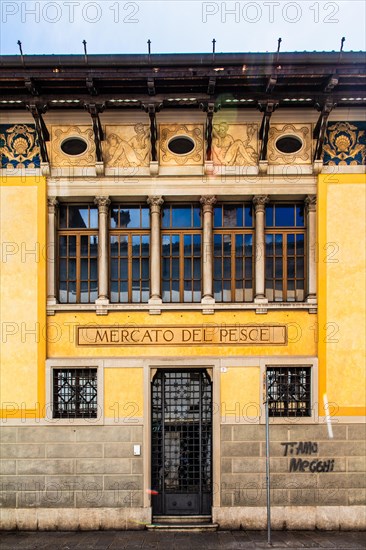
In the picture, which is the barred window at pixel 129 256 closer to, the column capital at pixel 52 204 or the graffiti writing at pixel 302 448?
the column capital at pixel 52 204

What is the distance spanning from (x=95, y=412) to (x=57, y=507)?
2.59 metres

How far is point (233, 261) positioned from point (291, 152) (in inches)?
136

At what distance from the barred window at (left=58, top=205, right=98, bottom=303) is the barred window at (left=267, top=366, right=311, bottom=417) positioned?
550 centimetres

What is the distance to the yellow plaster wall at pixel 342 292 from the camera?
39.7ft

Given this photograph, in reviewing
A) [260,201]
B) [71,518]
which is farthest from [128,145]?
[71,518]

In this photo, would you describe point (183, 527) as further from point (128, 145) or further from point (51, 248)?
point (128, 145)

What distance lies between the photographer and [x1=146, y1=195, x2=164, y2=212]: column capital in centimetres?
1237

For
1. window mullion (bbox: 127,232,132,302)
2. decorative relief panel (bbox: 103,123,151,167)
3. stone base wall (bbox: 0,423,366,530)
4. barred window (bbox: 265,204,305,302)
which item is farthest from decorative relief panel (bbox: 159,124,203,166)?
stone base wall (bbox: 0,423,366,530)

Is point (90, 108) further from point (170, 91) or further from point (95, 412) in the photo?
point (95, 412)

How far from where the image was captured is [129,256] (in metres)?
12.7

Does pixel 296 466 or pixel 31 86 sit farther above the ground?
pixel 31 86

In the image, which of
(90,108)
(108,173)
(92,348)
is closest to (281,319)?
(92,348)

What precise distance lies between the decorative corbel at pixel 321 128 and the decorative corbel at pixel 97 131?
19.1ft

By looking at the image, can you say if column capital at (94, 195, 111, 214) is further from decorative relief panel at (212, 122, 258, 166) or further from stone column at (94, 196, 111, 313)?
decorative relief panel at (212, 122, 258, 166)
